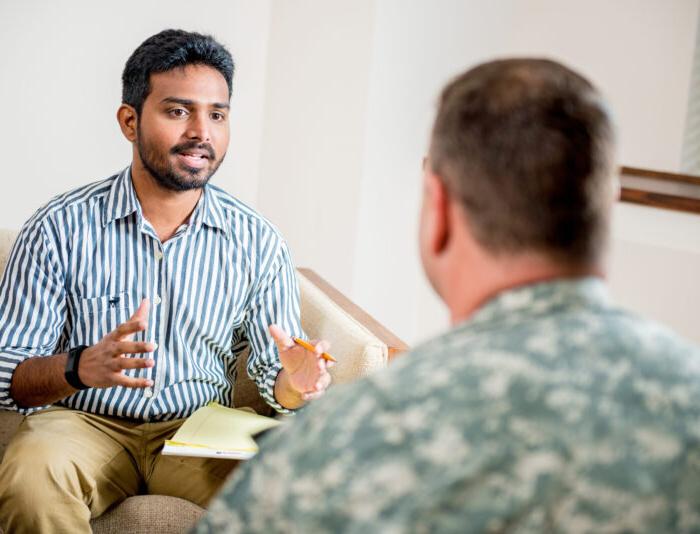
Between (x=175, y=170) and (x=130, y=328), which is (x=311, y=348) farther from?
(x=175, y=170)

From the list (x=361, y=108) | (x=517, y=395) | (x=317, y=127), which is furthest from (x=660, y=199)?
(x=517, y=395)

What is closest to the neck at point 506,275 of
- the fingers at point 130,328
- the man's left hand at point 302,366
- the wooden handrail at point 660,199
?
the fingers at point 130,328

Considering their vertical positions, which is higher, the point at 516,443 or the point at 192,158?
the point at 192,158

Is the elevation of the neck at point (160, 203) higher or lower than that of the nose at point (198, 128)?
lower

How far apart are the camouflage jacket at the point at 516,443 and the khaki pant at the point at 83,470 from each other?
98cm

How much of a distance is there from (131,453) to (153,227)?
0.46 metres

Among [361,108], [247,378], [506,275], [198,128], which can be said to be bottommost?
[247,378]

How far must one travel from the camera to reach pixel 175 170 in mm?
1965

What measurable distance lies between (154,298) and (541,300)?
4.22 ft

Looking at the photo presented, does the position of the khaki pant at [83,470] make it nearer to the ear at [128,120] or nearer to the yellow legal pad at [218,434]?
the yellow legal pad at [218,434]

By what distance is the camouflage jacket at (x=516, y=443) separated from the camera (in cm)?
71

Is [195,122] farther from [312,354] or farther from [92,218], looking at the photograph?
[312,354]

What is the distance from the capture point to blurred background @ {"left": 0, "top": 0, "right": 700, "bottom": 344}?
9.04 feet

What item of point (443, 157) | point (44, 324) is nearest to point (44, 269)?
point (44, 324)
